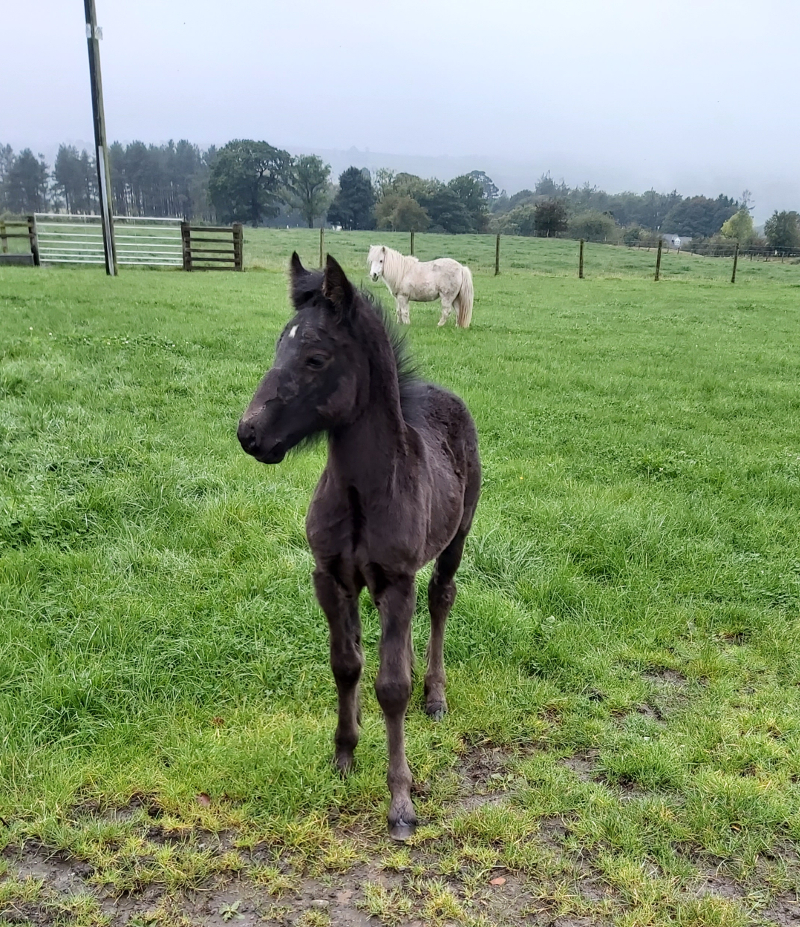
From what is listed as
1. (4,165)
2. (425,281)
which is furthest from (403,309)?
(4,165)

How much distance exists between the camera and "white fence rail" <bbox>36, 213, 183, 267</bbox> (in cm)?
2100

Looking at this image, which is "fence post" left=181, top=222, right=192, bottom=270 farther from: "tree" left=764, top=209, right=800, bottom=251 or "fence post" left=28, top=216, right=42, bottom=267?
"tree" left=764, top=209, right=800, bottom=251

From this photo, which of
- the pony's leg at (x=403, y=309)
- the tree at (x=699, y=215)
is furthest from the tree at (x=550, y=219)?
the pony's leg at (x=403, y=309)

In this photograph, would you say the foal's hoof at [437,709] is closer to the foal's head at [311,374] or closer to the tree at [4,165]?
the foal's head at [311,374]

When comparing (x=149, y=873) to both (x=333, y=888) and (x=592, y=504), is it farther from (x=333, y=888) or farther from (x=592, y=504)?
(x=592, y=504)

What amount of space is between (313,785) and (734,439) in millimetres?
6017

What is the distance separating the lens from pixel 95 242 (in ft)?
71.4

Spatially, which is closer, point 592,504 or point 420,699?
point 420,699

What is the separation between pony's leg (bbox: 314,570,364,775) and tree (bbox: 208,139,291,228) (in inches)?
2275

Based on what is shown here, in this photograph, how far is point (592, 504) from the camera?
508 centimetres

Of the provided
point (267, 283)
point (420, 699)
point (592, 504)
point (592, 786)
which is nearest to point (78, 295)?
point (267, 283)

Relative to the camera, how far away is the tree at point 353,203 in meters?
59.7

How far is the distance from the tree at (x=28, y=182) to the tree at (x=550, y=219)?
50.9m

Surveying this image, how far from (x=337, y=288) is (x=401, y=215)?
53.6m
